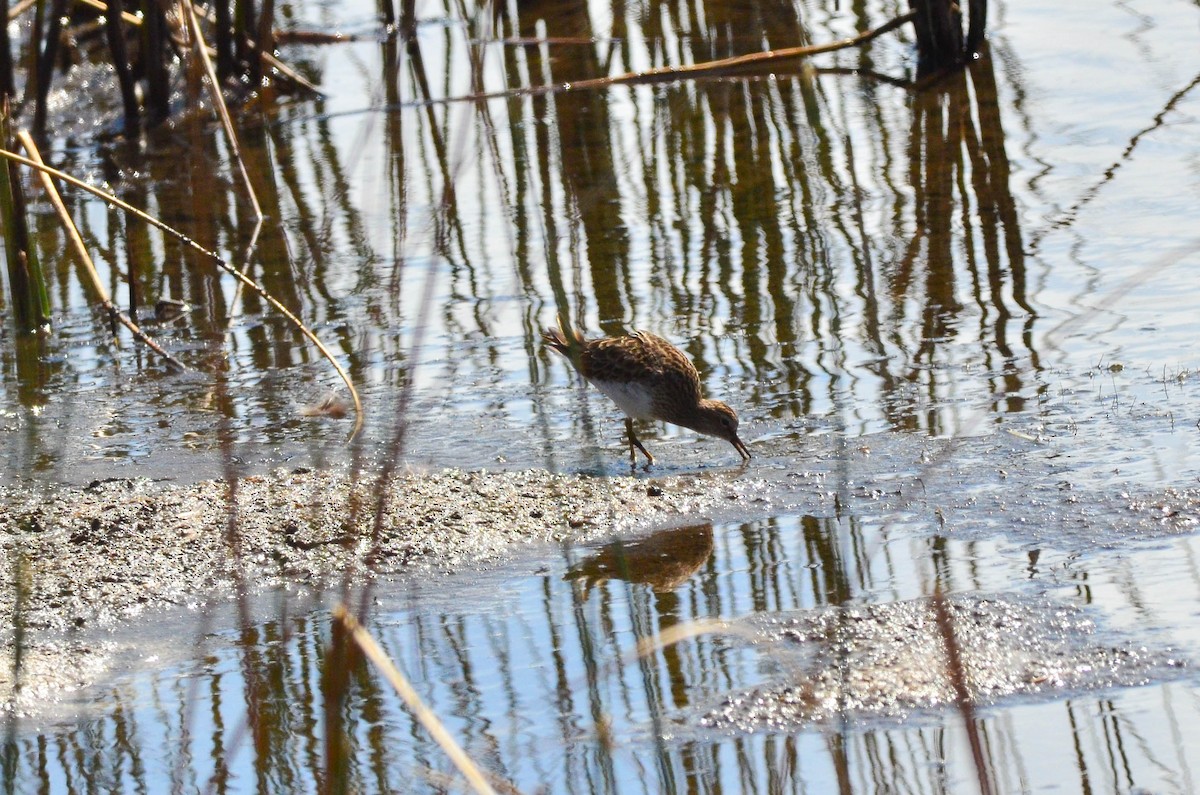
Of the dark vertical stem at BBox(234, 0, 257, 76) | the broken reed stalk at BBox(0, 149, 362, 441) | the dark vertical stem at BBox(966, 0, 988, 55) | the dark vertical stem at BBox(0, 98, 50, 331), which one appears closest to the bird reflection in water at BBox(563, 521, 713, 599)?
the broken reed stalk at BBox(0, 149, 362, 441)

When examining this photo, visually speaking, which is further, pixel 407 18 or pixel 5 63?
pixel 5 63

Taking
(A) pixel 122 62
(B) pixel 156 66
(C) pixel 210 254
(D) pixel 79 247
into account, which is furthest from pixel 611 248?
(B) pixel 156 66

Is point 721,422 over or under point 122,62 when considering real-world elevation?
under

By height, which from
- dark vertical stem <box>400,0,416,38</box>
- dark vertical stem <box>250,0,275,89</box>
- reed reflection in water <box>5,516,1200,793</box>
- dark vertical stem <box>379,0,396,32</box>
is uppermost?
dark vertical stem <box>400,0,416,38</box>

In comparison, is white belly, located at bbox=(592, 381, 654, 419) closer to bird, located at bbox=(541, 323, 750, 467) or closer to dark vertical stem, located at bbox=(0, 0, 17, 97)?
bird, located at bbox=(541, 323, 750, 467)

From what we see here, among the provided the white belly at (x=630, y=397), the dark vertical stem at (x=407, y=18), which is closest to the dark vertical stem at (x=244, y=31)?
the white belly at (x=630, y=397)

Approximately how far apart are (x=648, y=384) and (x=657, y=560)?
1.21 m

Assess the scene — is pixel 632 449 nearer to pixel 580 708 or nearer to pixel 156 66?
pixel 580 708

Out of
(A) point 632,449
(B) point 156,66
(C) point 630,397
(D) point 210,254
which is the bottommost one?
(A) point 632,449

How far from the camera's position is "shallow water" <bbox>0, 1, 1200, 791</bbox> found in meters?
3.72

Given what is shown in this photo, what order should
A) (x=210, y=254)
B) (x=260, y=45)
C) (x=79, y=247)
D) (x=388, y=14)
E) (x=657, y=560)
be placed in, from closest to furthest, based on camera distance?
(x=657, y=560)
(x=210, y=254)
(x=388, y=14)
(x=79, y=247)
(x=260, y=45)

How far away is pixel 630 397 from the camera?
6008mm

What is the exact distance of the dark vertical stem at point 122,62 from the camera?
9.79 meters

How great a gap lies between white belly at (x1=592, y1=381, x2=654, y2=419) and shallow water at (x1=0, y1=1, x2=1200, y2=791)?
210mm
